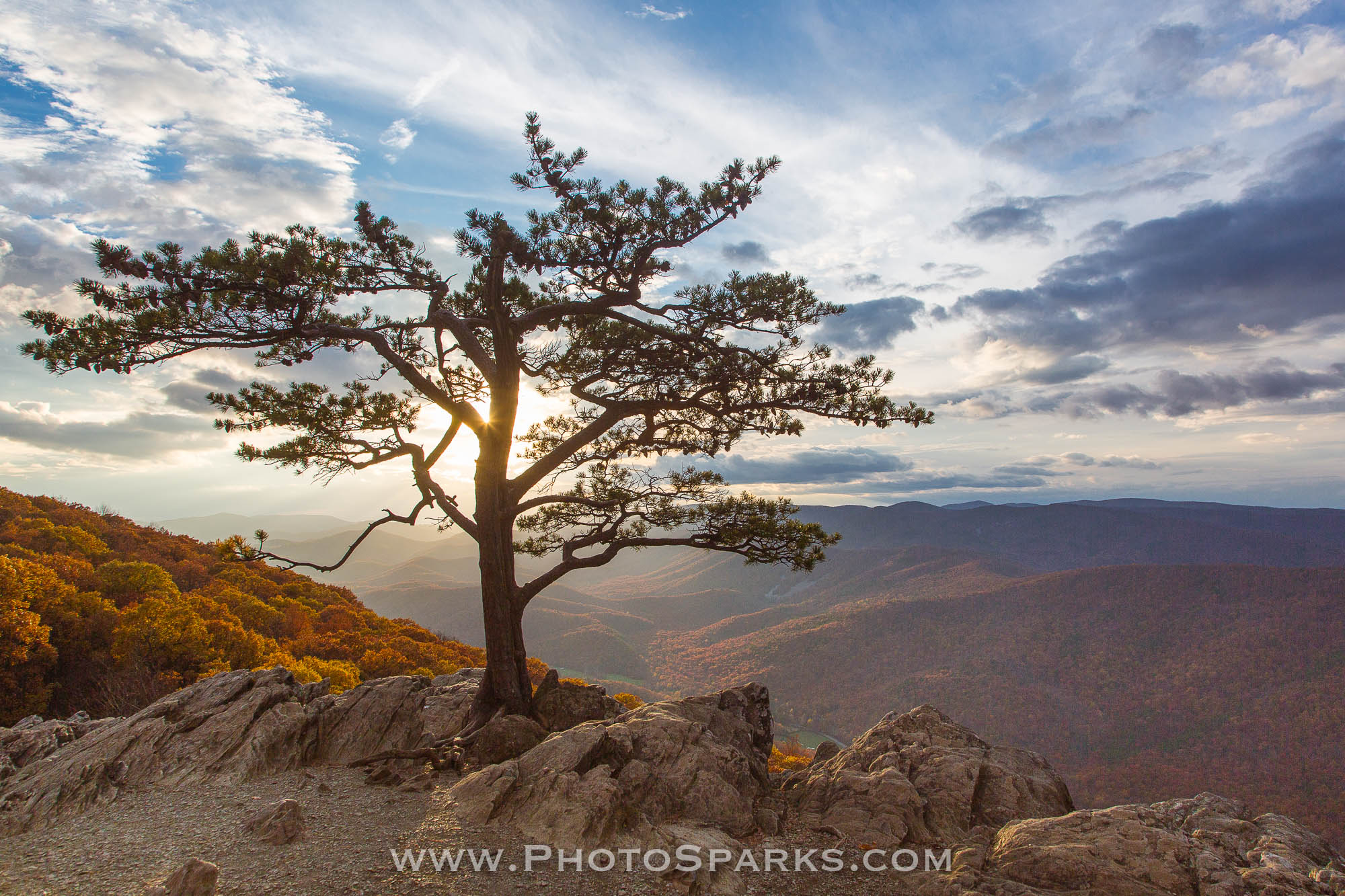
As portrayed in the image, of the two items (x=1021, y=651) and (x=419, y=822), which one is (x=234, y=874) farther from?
(x=1021, y=651)

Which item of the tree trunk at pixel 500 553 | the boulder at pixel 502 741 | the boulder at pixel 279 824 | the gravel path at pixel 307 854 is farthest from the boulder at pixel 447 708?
the boulder at pixel 279 824

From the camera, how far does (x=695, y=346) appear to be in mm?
11703

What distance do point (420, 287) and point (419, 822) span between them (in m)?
9.36

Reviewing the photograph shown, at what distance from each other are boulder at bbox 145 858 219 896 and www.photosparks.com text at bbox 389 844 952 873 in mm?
1681

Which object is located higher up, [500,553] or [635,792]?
[500,553]

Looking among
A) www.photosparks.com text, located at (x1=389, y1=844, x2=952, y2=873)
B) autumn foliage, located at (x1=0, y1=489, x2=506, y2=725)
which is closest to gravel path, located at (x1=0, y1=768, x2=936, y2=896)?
www.photosparks.com text, located at (x1=389, y1=844, x2=952, y2=873)

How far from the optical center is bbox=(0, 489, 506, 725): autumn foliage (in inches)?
566

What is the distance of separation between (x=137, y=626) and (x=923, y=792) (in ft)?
60.7

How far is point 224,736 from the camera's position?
9875mm

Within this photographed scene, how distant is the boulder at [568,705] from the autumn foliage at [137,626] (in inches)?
236

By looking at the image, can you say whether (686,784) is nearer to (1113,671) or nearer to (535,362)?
(535,362)

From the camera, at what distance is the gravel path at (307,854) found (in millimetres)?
6078

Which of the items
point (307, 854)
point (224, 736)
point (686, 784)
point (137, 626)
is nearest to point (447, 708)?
point (224, 736)

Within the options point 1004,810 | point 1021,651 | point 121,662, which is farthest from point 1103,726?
point 121,662
